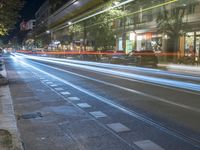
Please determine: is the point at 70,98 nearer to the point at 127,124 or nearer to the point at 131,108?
the point at 131,108

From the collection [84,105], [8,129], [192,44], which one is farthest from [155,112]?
[192,44]

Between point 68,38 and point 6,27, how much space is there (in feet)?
147

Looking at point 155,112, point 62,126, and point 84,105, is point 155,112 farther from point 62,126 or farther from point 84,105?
point 62,126

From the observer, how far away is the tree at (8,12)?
1877 centimetres

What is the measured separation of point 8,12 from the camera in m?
19.1

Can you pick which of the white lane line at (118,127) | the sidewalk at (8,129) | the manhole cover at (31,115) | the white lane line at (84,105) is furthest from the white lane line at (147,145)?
the white lane line at (84,105)

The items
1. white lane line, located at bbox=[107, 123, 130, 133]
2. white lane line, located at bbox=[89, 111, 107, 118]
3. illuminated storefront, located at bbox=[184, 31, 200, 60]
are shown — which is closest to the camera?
white lane line, located at bbox=[107, 123, 130, 133]

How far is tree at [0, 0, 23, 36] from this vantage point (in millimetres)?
18766

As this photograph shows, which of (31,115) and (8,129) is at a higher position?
(8,129)

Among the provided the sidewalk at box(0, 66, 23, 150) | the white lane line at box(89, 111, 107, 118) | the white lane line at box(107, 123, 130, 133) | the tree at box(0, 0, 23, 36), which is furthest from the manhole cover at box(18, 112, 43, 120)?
the tree at box(0, 0, 23, 36)

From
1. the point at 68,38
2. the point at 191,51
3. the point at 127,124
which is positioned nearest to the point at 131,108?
Answer: the point at 127,124

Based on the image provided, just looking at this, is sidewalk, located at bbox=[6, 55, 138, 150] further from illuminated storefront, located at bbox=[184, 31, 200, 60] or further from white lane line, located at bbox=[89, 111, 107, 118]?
illuminated storefront, located at bbox=[184, 31, 200, 60]

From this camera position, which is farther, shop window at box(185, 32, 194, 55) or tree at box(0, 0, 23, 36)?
shop window at box(185, 32, 194, 55)

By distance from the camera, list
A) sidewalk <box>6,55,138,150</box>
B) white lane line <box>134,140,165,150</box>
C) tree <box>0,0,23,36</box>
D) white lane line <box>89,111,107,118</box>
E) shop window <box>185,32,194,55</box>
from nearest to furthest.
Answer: white lane line <box>134,140,165,150</box> < sidewalk <box>6,55,138,150</box> < white lane line <box>89,111,107,118</box> < tree <box>0,0,23,36</box> < shop window <box>185,32,194,55</box>
